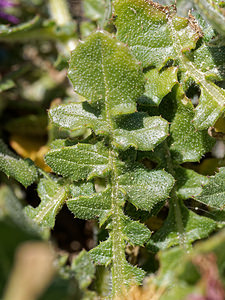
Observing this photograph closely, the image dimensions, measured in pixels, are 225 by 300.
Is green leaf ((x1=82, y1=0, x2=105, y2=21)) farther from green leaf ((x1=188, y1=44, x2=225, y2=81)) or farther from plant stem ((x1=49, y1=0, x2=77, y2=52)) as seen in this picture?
green leaf ((x1=188, y1=44, x2=225, y2=81))

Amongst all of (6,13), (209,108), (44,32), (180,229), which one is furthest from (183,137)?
(6,13)

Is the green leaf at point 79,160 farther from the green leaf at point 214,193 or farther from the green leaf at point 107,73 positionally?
the green leaf at point 214,193

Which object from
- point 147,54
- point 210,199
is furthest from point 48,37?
point 210,199

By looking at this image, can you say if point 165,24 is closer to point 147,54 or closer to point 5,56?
point 147,54

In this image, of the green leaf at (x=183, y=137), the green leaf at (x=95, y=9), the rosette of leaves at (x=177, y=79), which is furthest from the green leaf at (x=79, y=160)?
the green leaf at (x=95, y=9)

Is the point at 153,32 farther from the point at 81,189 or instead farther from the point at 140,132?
the point at 81,189

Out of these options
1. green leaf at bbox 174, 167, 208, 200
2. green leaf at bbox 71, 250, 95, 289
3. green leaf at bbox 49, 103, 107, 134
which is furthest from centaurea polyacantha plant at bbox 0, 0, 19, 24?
green leaf at bbox 71, 250, 95, 289
